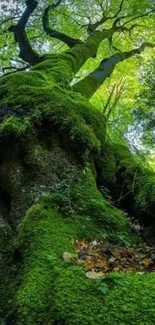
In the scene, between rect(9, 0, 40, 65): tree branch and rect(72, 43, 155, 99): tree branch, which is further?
rect(9, 0, 40, 65): tree branch

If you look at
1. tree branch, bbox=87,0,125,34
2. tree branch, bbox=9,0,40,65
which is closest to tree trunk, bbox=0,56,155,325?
tree branch, bbox=9,0,40,65

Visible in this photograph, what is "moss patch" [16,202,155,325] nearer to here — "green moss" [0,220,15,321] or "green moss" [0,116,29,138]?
"green moss" [0,220,15,321]

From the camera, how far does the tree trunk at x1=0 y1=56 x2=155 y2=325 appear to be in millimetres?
2179

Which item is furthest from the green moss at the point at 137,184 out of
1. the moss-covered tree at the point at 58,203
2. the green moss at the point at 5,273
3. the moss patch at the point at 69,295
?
the green moss at the point at 5,273

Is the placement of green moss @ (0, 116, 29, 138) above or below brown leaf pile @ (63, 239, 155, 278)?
above

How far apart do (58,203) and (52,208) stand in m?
0.13

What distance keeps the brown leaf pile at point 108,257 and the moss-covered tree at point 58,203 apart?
11cm

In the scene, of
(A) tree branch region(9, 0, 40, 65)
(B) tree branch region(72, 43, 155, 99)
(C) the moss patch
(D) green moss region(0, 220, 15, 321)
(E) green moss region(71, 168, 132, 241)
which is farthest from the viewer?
(A) tree branch region(9, 0, 40, 65)

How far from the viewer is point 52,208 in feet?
11.0

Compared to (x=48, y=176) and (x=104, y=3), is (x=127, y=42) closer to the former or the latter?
(x=104, y=3)

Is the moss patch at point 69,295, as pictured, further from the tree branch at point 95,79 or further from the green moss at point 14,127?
the tree branch at point 95,79

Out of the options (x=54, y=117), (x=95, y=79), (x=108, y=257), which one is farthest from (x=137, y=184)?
(x=95, y=79)

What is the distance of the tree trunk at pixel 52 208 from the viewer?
2.18 m

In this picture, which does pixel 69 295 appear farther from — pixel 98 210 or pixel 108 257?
pixel 98 210
